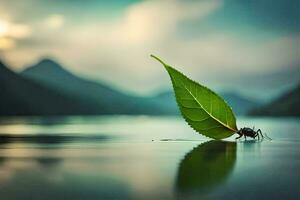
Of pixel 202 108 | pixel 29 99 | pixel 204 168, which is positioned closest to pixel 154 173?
pixel 204 168

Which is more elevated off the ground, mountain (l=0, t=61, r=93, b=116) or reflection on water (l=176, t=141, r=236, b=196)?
mountain (l=0, t=61, r=93, b=116)

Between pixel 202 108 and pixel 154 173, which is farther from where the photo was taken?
pixel 202 108

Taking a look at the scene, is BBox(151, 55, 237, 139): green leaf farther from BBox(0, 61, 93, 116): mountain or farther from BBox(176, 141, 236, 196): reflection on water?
BBox(0, 61, 93, 116): mountain

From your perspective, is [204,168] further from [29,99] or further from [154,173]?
[29,99]

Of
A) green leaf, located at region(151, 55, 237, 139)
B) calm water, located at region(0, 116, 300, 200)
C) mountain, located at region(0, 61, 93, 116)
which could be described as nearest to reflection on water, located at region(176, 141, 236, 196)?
calm water, located at region(0, 116, 300, 200)

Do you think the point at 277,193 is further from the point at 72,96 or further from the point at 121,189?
the point at 72,96
